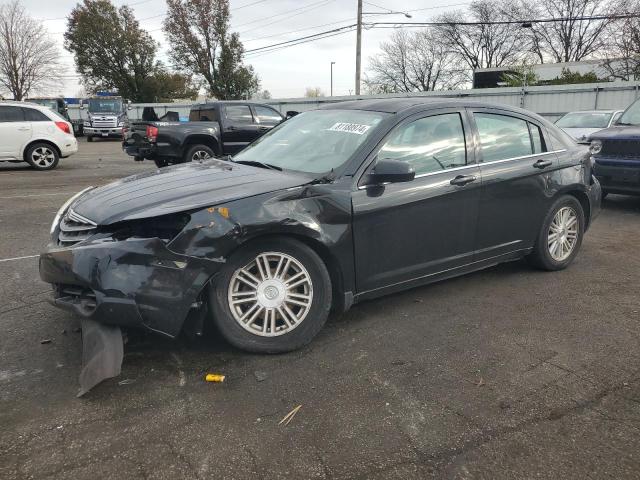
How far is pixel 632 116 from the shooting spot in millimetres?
8750

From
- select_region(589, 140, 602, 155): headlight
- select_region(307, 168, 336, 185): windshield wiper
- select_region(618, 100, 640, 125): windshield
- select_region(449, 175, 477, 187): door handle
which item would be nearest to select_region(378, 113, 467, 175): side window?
select_region(449, 175, 477, 187): door handle

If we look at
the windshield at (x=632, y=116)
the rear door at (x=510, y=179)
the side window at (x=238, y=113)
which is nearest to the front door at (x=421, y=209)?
the rear door at (x=510, y=179)

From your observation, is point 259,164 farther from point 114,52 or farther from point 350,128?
point 114,52

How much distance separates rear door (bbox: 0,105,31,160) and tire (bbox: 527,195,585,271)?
12895 mm

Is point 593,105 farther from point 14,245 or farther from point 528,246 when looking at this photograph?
point 14,245

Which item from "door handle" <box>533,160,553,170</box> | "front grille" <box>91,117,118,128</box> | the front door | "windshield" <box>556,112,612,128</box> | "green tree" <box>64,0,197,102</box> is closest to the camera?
the front door

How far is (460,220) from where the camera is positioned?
159 inches

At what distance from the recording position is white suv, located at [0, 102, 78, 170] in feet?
42.5

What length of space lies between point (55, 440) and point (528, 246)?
13.0ft

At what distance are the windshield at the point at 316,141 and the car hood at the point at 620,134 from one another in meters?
5.59

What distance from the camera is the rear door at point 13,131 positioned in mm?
12859

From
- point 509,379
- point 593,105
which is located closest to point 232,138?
point 509,379

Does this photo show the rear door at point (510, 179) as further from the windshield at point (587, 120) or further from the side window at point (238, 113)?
the side window at point (238, 113)

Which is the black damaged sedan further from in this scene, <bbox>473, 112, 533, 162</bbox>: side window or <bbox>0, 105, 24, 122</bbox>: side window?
<bbox>0, 105, 24, 122</bbox>: side window
